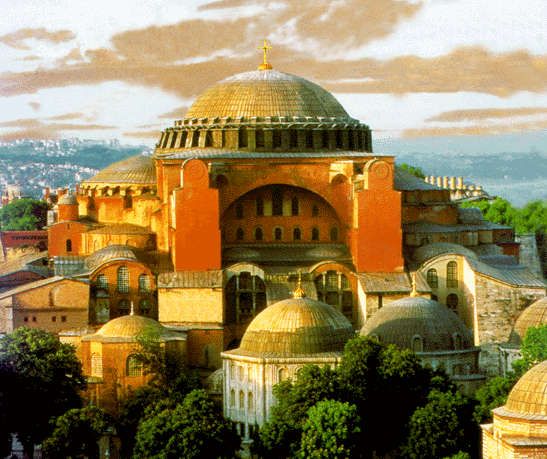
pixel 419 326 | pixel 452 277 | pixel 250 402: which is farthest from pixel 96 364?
pixel 452 277

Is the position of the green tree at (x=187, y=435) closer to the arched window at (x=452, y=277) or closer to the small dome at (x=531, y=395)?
the small dome at (x=531, y=395)

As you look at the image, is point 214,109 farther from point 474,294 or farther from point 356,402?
point 356,402

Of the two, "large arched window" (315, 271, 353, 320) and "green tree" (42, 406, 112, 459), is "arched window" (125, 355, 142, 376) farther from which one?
"large arched window" (315, 271, 353, 320)

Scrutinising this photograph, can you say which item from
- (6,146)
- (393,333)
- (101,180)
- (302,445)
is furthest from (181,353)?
(6,146)

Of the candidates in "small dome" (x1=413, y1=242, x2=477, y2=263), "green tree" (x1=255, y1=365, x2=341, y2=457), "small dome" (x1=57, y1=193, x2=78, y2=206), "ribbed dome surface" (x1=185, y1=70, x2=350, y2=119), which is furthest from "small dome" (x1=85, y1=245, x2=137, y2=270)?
"green tree" (x1=255, y1=365, x2=341, y2=457)

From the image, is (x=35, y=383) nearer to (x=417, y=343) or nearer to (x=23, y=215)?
(x=417, y=343)

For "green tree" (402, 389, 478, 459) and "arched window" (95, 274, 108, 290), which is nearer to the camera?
"green tree" (402, 389, 478, 459)

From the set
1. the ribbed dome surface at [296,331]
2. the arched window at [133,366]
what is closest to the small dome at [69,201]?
the arched window at [133,366]

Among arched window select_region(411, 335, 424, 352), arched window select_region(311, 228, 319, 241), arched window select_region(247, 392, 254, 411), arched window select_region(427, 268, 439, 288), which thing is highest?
arched window select_region(311, 228, 319, 241)
